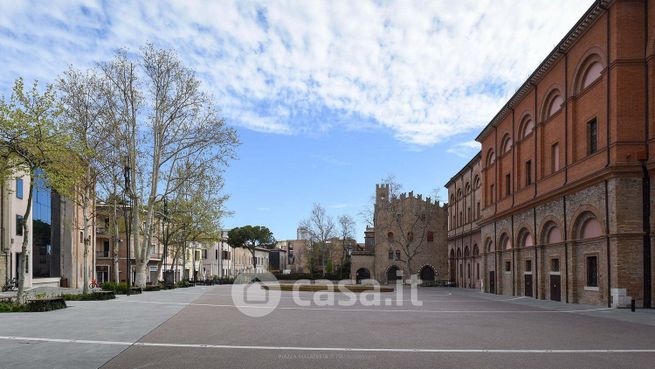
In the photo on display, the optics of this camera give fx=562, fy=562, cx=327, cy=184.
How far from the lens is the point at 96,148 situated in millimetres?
31391

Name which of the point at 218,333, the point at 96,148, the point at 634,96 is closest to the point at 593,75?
the point at 634,96

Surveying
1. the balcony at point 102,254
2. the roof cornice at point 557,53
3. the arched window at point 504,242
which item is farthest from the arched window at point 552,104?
the balcony at point 102,254

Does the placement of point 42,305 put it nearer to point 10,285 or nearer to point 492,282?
point 10,285

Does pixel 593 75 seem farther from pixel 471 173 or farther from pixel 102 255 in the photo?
pixel 102 255

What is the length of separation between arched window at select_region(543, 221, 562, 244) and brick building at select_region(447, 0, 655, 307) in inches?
2.2

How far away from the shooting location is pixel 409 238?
Result: 7244cm

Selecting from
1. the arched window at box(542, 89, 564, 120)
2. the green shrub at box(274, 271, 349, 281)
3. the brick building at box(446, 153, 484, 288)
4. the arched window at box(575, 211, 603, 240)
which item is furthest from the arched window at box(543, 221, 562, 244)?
the green shrub at box(274, 271, 349, 281)

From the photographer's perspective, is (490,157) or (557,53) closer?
(557,53)

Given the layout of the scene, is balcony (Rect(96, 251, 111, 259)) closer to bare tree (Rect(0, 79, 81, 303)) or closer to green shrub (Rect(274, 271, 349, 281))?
green shrub (Rect(274, 271, 349, 281))

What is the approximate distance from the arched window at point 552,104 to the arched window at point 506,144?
7548 mm

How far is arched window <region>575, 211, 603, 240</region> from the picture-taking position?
2510 cm

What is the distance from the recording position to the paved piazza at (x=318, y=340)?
9.96m

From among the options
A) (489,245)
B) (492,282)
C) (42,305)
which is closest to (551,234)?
(492,282)

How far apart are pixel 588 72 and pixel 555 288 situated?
37.4ft
